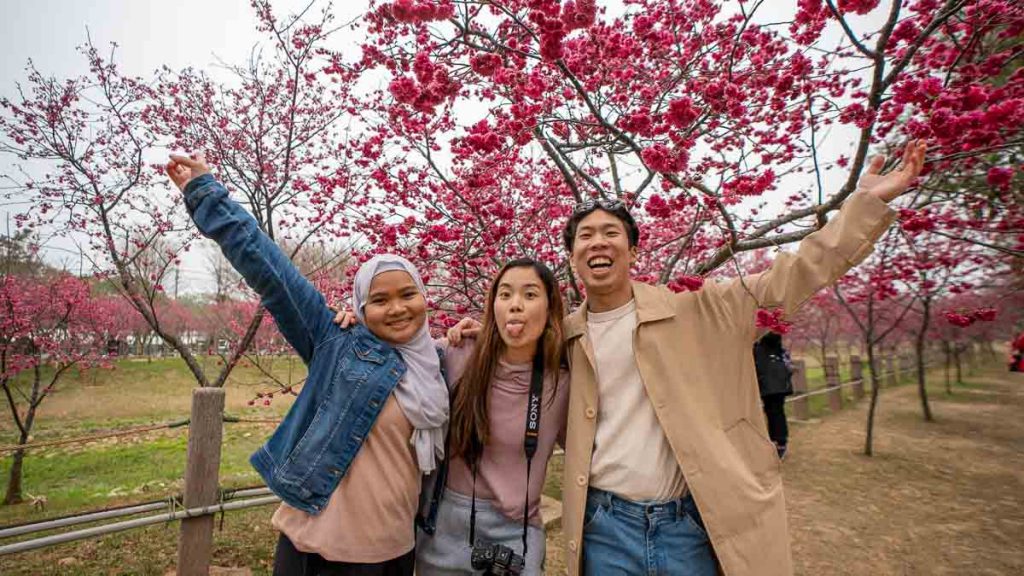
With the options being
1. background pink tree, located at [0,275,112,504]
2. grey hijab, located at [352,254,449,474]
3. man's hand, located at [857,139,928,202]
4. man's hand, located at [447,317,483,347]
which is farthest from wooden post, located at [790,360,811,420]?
background pink tree, located at [0,275,112,504]

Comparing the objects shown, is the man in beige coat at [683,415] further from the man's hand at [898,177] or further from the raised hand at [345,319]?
the raised hand at [345,319]

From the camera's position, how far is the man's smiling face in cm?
185

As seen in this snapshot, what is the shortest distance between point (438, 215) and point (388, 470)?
3.57 metres

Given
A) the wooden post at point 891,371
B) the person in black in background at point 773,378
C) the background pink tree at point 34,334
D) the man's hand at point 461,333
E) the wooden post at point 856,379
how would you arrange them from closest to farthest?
the man's hand at point 461,333, the person in black in background at point 773,378, the background pink tree at point 34,334, the wooden post at point 856,379, the wooden post at point 891,371

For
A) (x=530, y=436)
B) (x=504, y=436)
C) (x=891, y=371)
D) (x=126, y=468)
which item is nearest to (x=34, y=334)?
(x=126, y=468)

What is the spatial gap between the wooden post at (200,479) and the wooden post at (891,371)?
21.9 m

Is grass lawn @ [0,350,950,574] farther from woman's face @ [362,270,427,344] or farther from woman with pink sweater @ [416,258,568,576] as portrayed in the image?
woman's face @ [362,270,427,344]

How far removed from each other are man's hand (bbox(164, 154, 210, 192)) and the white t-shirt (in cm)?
173

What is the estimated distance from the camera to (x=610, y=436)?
67.8 inches

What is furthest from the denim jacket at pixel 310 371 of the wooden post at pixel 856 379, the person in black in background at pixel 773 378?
the wooden post at pixel 856 379

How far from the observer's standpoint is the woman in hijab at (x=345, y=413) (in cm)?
156

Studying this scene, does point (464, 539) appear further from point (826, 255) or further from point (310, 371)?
point (826, 255)

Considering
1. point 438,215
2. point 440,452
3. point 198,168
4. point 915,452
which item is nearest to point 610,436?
point 440,452

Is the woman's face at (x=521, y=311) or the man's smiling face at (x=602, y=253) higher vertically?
the man's smiling face at (x=602, y=253)
